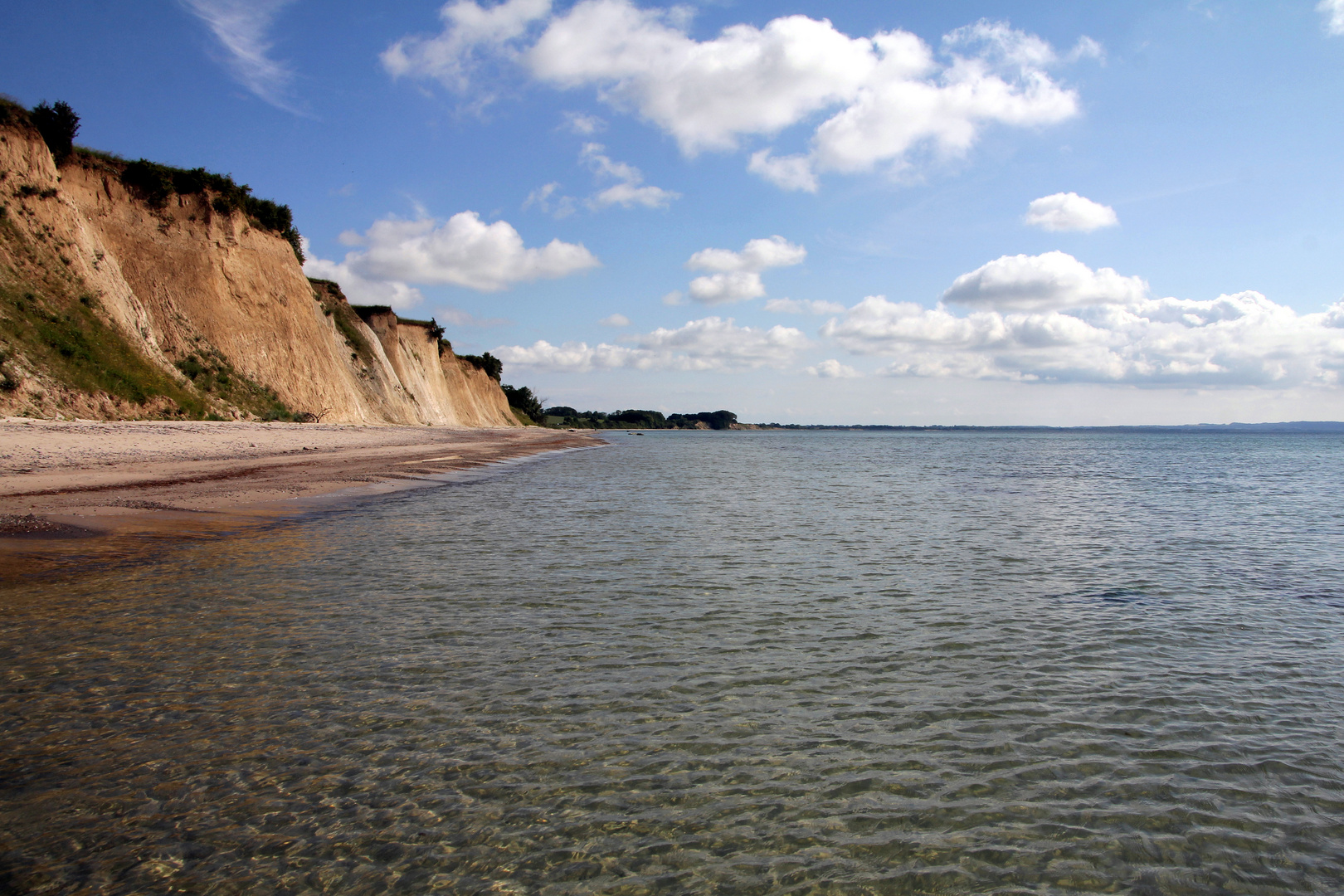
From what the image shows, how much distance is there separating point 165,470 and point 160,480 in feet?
6.17

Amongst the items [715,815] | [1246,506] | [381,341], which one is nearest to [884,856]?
[715,815]

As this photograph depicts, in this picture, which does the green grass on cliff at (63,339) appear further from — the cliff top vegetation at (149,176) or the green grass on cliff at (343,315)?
the green grass on cliff at (343,315)

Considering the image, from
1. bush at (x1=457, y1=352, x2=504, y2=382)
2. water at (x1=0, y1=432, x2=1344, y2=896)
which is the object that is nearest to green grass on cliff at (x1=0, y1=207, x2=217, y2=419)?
water at (x1=0, y1=432, x2=1344, y2=896)

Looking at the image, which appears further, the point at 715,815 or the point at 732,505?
the point at 732,505

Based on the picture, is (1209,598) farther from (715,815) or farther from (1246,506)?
(1246,506)

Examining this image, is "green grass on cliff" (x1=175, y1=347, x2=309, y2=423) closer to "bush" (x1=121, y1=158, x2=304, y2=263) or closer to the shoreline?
the shoreline

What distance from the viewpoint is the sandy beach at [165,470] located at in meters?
13.0

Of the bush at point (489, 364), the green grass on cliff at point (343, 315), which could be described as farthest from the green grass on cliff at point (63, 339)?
the bush at point (489, 364)

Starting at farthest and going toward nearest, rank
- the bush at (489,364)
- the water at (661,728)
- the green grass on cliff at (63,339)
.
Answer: the bush at (489,364) < the green grass on cliff at (63,339) < the water at (661,728)

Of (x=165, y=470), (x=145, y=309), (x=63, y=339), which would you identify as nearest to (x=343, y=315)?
(x=145, y=309)

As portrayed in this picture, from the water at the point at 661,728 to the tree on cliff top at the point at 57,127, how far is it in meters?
36.0

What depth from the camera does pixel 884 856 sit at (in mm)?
3537

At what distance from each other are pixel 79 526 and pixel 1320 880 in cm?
1502

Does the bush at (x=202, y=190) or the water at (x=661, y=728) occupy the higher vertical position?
the bush at (x=202, y=190)
